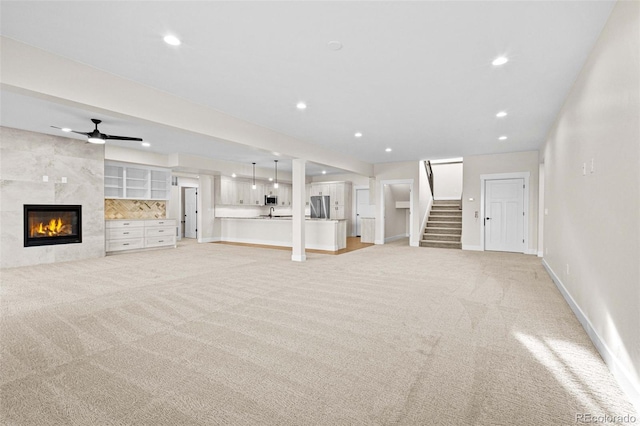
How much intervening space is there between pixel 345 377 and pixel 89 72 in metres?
4.11

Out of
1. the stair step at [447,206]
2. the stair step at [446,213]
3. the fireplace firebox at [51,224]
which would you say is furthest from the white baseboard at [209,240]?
the stair step at [447,206]

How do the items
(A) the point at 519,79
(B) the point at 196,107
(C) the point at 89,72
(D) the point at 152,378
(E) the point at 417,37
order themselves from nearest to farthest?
(D) the point at 152,378
(E) the point at 417,37
(C) the point at 89,72
(A) the point at 519,79
(B) the point at 196,107

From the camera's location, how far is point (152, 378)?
197 centimetres

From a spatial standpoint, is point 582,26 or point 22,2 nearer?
point 22,2

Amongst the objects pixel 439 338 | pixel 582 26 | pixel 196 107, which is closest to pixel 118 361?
pixel 439 338

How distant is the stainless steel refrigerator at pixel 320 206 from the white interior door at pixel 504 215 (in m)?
5.97

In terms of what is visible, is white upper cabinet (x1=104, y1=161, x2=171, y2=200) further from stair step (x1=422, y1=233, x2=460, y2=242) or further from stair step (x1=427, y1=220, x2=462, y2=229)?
stair step (x1=427, y1=220, x2=462, y2=229)

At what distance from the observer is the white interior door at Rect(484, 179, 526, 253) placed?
25.7 ft

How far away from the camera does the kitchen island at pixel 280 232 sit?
27.4 feet

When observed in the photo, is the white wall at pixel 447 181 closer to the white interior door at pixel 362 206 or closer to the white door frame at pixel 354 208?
the white interior door at pixel 362 206

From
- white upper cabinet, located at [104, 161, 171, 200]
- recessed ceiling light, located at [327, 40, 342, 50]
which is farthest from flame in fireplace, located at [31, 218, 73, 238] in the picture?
recessed ceiling light, located at [327, 40, 342, 50]

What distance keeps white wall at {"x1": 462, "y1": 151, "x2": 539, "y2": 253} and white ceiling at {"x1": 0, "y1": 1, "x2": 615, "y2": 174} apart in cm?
288

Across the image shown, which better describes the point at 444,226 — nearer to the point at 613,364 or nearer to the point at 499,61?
the point at 499,61

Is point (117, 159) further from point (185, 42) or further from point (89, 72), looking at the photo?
point (185, 42)
